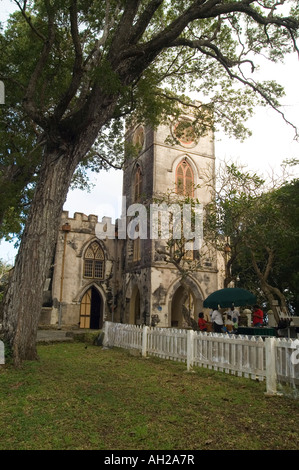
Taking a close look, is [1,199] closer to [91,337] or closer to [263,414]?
[91,337]

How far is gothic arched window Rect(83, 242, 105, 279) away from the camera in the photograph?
21.9 metres

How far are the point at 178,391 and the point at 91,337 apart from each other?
7714mm

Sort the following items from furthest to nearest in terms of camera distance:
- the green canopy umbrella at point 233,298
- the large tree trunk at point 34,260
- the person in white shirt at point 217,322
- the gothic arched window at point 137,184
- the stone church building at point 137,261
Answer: the gothic arched window at point 137,184, the stone church building at point 137,261, the green canopy umbrella at point 233,298, the person in white shirt at point 217,322, the large tree trunk at point 34,260

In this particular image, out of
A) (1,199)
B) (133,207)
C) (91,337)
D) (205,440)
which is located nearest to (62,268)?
(133,207)

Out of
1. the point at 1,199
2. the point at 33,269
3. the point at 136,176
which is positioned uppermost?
the point at 136,176

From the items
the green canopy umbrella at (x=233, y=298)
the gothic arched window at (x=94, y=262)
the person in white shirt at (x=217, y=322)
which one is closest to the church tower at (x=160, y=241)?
the gothic arched window at (x=94, y=262)

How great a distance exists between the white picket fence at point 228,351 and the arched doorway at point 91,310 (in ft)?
36.2

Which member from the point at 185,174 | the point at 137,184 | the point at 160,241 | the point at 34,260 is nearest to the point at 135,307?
the point at 160,241

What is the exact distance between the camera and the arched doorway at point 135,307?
68.7 ft

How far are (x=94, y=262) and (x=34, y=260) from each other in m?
15.0

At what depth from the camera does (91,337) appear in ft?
41.7

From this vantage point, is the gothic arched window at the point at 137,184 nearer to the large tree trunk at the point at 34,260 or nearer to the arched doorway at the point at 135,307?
the arched doorway at the point at 135,307

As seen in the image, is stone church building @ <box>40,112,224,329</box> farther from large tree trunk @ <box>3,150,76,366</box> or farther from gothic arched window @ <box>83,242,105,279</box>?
large tree trunk @ <box>3,150,76,366</box>

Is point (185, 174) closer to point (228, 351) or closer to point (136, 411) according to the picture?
point (228, 351)
